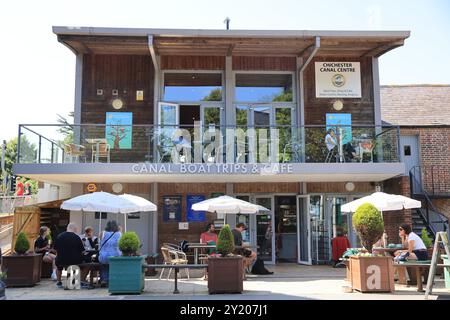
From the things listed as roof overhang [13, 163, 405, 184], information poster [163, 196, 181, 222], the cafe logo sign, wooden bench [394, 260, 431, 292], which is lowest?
wooden bench [394, 260, 431, 292]

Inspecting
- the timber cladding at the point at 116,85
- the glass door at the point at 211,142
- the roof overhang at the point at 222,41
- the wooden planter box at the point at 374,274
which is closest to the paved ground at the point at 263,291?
the wooden planter box at the point at 374,274

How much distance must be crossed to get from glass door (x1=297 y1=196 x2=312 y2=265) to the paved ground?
2.55 m

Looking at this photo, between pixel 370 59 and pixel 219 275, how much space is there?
1028cm

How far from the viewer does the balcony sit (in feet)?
42.9

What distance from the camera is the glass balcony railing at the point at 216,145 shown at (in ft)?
43.9

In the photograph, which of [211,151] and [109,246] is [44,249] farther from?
[211,151]

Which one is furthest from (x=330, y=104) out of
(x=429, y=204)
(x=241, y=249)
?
(x=241, y=249)

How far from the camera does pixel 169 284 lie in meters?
10.7

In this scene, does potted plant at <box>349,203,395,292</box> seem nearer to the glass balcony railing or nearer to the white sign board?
the glass balcony railing

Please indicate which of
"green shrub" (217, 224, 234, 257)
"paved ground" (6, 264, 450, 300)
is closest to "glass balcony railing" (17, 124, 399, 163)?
"paved ground" (6, 264, 450, 300)

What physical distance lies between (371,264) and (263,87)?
828 centimetres

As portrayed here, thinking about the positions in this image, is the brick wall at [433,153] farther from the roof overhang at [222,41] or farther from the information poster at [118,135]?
the information poster at [118,135]
